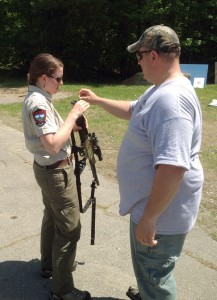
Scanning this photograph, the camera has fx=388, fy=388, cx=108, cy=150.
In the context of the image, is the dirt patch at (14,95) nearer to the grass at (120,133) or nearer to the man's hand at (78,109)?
the grass at (120,133)

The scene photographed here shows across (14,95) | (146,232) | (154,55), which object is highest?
(154,55)

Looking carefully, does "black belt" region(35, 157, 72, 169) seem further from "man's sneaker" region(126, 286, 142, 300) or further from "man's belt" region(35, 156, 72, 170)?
"man's sneaker" region(126, 286, 142, 300)

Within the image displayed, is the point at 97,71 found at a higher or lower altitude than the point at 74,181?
lower

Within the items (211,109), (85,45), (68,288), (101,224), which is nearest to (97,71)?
(85,45)

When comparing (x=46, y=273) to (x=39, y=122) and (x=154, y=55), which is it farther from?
(x=154, y=55)

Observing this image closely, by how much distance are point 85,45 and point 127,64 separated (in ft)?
7.36

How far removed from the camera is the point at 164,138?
6.11 feet

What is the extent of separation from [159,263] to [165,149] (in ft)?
2.36

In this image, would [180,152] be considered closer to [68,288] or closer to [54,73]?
[54,73]

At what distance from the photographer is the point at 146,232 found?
2.02m

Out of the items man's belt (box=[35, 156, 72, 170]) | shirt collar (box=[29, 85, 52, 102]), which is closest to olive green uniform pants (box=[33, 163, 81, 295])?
man's belt (box=[35, 156, 72, 170])

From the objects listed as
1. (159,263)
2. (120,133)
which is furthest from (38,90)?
(120,133)

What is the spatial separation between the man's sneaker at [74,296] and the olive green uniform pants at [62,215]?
0.09 feet

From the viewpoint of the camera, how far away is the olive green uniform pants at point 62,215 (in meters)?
2.61
